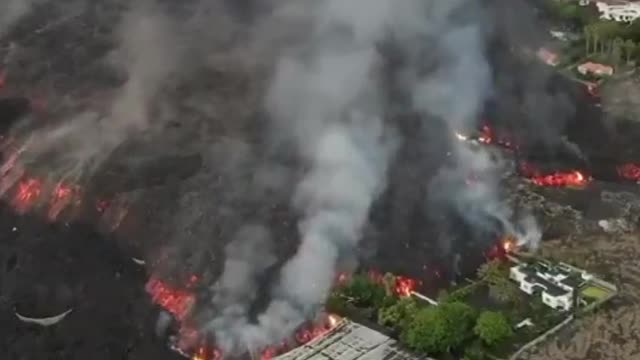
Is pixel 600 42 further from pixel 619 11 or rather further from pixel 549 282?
pixel 549 282

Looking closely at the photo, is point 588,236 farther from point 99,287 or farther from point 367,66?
point 99,287

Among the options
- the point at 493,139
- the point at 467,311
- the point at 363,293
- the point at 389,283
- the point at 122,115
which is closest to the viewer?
the point at 467,311

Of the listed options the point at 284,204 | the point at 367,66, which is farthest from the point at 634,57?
the point at 284,204

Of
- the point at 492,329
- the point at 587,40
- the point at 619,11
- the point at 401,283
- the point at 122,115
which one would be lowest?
the point at 619,11

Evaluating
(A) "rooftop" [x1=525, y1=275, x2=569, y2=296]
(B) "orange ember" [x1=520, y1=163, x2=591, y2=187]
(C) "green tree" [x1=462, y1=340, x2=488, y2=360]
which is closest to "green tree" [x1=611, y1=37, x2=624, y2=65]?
(B) "orange ember" [x1=520, y1=163, x2=591, y2=187]

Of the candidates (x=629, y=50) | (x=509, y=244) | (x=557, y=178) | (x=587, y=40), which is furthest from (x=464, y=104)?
(x=587, y=40)

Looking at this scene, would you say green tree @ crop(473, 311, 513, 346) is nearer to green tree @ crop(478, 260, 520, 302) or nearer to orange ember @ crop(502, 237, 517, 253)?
green tree @ crop(478, 260, 520, 302)
